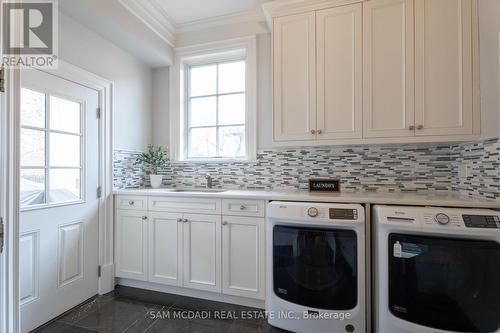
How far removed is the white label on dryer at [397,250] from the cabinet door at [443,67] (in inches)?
34.8

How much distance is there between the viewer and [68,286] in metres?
2.02

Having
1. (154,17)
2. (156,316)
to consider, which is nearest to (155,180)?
(156,316)

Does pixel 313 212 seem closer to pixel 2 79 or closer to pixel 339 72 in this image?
pixel 339 72

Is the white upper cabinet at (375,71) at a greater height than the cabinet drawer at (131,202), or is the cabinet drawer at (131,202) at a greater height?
the white upper cabinet at (375,71)

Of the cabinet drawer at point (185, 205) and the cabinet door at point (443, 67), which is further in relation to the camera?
the cabinet drawer at point (185, 205)

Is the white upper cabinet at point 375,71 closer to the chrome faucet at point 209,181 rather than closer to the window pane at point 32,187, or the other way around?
the chrome faucet at point 209,181

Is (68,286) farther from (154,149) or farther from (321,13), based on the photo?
(321,13)

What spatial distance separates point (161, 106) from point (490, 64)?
3.01 metres

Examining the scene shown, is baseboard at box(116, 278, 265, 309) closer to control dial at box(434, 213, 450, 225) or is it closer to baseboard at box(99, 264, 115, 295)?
baseboard at box(99, 264, 115, 295)

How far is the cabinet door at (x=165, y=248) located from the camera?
2.18 metres

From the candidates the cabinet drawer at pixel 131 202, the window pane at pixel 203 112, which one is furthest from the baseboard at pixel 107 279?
the window pane at pixel 203 112

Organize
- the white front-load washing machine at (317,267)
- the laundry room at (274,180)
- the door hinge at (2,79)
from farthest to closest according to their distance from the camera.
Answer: the white front-load washing machine at (317,267) → the laundry room at (274,180) → the door hinge at (2,79)

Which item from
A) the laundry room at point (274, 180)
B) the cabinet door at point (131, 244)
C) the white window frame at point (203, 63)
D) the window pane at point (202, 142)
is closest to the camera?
the laundry room at point (274, 180)

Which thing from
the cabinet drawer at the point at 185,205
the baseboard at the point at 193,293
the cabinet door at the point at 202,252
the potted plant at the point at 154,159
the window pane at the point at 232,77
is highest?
the window pane at the point at 232,77
